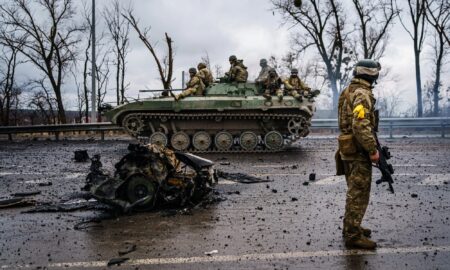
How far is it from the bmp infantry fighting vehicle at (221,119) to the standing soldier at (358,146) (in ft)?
38.0

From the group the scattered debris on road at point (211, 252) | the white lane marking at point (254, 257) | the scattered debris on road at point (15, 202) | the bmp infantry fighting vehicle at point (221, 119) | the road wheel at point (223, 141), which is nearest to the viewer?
the white lane marking at point (254, 257)

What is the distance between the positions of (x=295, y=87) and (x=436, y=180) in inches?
362

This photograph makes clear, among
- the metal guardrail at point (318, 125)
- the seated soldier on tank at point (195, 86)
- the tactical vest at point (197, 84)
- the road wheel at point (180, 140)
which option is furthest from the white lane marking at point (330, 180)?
the metal guardrail at point (318, 125)

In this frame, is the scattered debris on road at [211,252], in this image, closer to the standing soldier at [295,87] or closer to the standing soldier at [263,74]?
the standing soldier at [295,87]

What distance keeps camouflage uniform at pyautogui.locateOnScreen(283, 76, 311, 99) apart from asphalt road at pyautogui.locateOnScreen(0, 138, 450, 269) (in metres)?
7.46

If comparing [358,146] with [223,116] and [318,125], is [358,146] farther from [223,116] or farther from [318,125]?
[318,125]

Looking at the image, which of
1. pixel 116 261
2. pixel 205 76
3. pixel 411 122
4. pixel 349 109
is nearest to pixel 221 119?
pixel 205 76

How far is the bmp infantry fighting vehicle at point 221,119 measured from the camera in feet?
57.7

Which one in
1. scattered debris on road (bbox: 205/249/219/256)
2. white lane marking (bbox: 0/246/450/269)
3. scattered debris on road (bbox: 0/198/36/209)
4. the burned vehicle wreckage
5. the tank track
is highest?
the tank track

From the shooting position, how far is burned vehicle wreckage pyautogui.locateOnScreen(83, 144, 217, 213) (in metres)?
7.23

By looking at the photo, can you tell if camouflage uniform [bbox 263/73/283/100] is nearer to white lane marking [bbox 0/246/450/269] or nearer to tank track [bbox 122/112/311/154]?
tank track [bbox 122/112/311/154]

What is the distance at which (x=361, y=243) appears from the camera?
5.50 m

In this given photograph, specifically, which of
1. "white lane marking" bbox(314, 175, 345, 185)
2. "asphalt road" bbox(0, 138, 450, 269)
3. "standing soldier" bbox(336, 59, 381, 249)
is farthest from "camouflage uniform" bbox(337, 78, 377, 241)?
"white lane marking" bbox(314, 175, 345, 185)

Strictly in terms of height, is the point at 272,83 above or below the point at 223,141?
above
